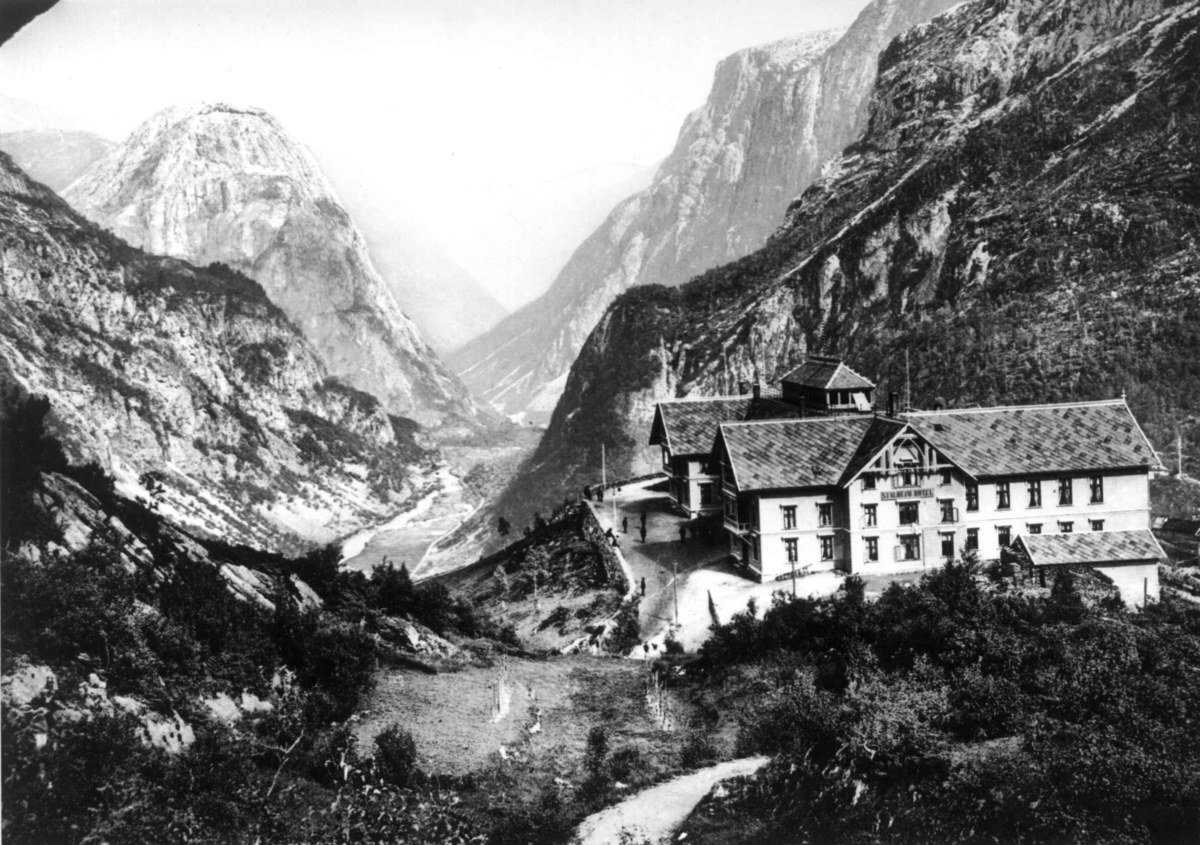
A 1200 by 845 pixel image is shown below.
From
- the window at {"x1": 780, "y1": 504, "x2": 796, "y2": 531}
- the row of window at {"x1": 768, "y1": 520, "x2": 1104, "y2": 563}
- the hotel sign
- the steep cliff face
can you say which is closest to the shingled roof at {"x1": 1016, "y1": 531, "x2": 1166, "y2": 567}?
the row of window at {"x1": 768, "y1": 520, "x2": 1104, "y2": 563}

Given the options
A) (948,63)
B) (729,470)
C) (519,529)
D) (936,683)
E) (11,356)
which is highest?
(948,63)

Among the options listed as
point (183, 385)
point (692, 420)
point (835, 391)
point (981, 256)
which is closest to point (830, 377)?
point (835, 391)

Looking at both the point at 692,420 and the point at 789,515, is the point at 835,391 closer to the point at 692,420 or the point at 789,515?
the point at 692,420

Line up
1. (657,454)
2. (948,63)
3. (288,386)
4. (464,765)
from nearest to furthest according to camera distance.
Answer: (464,765) < (657,454) < (948,63) < (288,386)

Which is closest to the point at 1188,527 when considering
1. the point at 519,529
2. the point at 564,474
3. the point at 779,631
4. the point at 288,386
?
the point at 779,631

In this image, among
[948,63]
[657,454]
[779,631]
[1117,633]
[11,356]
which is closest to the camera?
[1117,633]

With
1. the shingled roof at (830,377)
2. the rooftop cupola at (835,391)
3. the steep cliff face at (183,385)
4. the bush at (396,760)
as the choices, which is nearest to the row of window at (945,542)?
the rooftop cupola at (835,391)

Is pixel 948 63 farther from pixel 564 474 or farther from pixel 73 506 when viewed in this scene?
pixel 73 506

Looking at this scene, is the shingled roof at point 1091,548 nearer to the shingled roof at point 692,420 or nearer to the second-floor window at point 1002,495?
the second-floor window at point 1002,495
